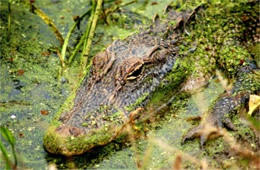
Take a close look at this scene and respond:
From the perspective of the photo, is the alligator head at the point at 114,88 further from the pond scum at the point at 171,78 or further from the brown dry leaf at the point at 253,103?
the brown dry leaf at the point at 253,103

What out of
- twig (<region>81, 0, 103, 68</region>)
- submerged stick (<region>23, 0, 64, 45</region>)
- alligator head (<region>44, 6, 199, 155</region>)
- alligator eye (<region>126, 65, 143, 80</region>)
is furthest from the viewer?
submerged stick (<region>23, 0, 64, 45</region>)

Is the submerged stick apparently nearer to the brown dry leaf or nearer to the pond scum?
the pond scum

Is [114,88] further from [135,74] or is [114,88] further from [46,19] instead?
[46,19]

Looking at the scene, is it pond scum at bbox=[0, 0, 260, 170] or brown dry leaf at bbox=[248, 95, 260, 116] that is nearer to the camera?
pond scum at bbox=[0, 0, 260, 170]

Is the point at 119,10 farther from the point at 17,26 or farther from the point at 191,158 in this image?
the point at 191,158

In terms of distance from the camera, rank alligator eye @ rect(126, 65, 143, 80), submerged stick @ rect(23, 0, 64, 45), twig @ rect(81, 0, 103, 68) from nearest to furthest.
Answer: alligator eye @ rect(126, 65, 143, 80) → twig @ rect(81, 0, 103, 68) → submerged stick @ rect(23, 0, 64, 45)

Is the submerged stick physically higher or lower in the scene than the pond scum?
higher

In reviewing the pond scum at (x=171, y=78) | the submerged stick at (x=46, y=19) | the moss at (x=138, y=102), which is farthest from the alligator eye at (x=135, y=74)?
the submerged stick at (x=46, y=19)

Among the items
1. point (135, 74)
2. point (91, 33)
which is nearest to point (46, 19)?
point (91, 33)

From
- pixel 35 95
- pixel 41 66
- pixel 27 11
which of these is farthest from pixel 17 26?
pixel 35 95

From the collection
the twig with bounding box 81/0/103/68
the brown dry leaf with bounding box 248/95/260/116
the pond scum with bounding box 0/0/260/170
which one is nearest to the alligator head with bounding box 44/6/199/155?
the pond scum with bounding box 0/0/260/170
